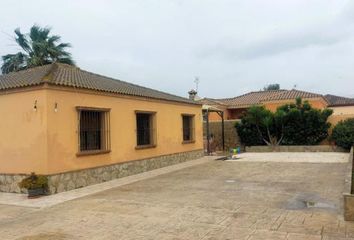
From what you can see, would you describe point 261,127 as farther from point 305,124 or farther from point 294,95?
point 294,95

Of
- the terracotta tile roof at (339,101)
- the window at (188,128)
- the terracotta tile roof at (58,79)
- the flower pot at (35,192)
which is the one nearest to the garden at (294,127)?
the window at (188,128)

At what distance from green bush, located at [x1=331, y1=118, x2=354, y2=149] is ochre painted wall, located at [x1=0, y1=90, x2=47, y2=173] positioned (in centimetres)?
1651

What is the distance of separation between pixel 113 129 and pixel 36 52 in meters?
11.6

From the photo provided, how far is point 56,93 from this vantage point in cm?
1196

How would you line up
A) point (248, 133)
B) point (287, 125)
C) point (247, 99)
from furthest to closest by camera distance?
point (247, 99) < point (248, 133) < point (287, 125)

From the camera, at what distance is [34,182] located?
11281 mm

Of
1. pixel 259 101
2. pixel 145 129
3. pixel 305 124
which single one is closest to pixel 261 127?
pixel 305 124

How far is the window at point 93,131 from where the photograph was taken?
1306 cm

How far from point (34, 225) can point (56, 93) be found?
5.09 meters

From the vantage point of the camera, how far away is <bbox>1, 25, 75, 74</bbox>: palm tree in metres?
23.2

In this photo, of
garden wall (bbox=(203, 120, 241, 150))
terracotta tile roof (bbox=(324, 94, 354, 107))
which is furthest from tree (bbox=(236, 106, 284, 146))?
terracotta tile roof (bbox=(324, 94, 354, 107))

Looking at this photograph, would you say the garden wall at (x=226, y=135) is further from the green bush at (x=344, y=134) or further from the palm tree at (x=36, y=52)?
the palm tree at (x=36, y=52)

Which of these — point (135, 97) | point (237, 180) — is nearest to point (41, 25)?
point (135, 97)

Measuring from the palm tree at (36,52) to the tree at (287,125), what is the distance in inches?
455
